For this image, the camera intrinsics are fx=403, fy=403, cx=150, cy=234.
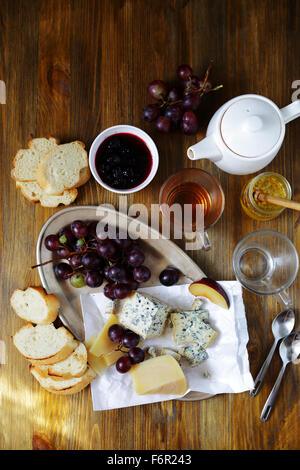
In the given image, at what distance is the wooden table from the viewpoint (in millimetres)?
1044

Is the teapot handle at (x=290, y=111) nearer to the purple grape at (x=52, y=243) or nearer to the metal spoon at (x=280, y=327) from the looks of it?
the metal spoon at (x=280, y=327)

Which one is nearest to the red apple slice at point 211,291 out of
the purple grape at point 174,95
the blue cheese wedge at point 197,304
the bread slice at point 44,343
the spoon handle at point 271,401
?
the blue cheese wedge at point 197,304

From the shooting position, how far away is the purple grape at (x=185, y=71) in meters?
0.99

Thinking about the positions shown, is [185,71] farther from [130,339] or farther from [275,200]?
[130,339]

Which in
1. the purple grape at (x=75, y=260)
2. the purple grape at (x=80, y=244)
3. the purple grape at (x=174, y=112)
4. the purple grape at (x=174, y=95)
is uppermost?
the purple grape at (x=174, y=95)

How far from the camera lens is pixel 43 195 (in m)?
1.02

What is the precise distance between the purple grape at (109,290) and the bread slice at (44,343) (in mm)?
138

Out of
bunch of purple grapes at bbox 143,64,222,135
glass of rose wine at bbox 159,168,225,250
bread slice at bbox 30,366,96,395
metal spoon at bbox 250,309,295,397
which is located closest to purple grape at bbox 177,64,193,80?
bunch of purple grapes at bbox 143,64,222,135

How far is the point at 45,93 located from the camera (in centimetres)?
105

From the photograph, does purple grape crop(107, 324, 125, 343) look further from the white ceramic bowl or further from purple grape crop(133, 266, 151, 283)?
the white ceramic bowl

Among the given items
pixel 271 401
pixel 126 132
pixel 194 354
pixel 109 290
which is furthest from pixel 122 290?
pixel 271 401

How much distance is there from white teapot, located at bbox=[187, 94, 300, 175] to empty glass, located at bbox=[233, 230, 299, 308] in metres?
0.23

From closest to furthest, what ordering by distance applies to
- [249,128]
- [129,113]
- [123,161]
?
[249,128] < [123,161] < [129,113]

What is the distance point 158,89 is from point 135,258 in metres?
0.42
